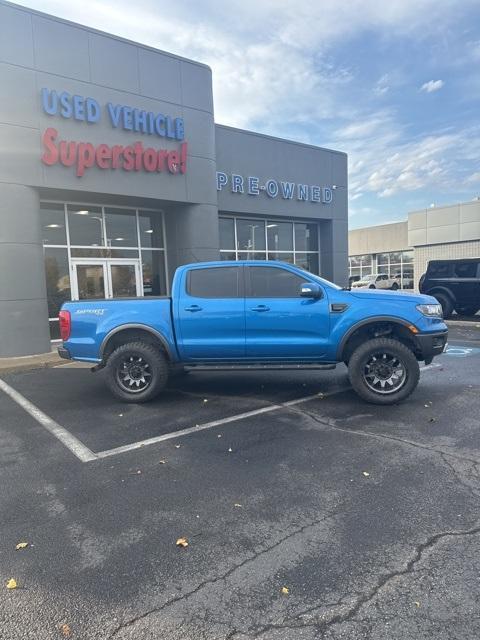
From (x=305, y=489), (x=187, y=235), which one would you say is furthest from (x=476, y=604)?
(x=187, y=235)

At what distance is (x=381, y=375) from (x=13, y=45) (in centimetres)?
1056

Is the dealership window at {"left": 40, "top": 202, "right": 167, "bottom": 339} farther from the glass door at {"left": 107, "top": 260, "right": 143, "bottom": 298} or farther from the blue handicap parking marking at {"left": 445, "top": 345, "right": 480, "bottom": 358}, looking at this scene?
the blue handicap parking marking at {"left": 445, "top": 345, "right": 480, "bottom": 358}

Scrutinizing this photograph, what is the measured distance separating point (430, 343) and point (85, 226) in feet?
33.4

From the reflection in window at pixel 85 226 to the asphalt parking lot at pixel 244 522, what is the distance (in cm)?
766

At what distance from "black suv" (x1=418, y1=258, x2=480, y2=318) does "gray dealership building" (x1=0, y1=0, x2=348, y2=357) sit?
509cm

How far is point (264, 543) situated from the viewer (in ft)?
10.1

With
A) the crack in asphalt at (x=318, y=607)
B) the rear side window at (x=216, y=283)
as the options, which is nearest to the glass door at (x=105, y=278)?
the rear side window at (x=216, y=283)

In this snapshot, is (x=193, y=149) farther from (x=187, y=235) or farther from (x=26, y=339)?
(x=26, y=339)

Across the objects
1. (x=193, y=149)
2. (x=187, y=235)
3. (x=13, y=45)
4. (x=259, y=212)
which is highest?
(x=13, y=45)

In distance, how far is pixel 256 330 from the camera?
6410 mm

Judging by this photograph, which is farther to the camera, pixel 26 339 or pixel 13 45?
pixel 26 339

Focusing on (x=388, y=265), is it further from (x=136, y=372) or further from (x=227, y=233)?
(x=136, y=372)

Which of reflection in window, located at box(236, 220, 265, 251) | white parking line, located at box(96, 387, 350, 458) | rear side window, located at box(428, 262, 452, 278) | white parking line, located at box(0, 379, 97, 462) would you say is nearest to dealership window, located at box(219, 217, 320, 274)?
reflection in window, located at box(236, 220, 265, 251)

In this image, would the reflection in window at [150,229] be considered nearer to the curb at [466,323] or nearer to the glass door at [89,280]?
the glass door at [89,280]
